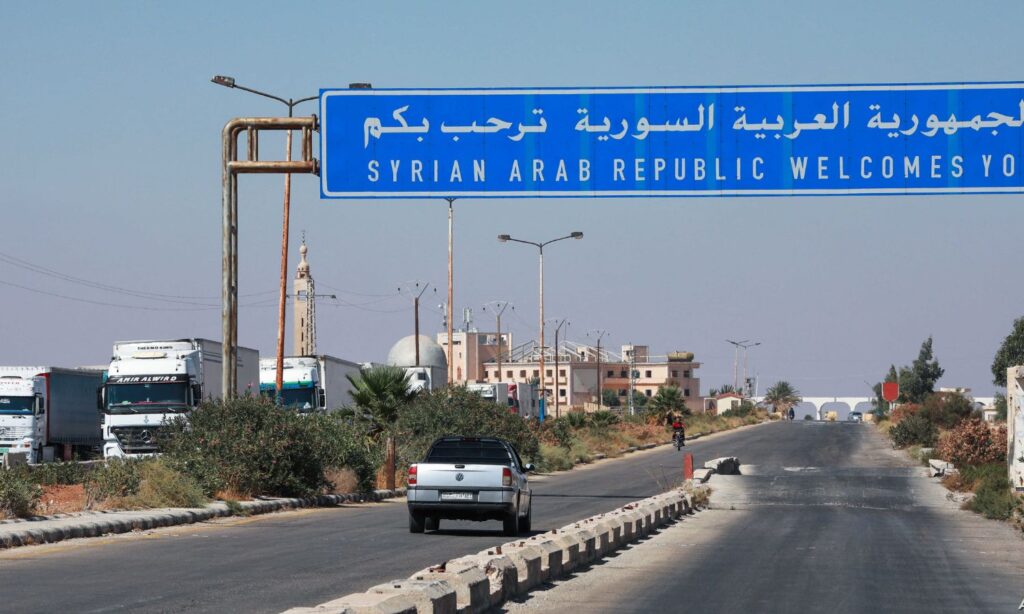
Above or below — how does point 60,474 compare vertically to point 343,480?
above

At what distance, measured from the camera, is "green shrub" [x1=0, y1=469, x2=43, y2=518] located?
20.6m

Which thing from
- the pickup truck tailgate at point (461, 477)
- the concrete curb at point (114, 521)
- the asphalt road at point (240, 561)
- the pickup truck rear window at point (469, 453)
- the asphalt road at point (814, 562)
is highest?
the pickup truck rear window at point (469, 453)

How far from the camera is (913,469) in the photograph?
4906 centimetres

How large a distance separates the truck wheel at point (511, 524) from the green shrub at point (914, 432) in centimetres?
4798

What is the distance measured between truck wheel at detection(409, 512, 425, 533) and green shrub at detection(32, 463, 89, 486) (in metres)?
13.7

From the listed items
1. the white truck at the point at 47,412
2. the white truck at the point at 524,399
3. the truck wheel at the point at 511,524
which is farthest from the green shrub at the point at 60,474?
the white truck at the point at 524,399

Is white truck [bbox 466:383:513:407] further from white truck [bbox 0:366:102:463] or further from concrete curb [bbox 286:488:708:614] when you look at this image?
concrete curb [bbox 286:488:708:614]

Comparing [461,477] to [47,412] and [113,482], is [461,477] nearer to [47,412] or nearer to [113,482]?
[113,482]

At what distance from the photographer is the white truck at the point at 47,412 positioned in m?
43.7

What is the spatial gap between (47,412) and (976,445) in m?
29.3

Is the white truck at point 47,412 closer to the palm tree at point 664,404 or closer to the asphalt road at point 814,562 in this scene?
the asphalt road at point 814,562

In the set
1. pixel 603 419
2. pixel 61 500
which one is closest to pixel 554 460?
pixel 61 500

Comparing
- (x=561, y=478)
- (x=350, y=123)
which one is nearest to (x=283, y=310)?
(x=561, y=478)

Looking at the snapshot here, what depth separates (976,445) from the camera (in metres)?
40.2
